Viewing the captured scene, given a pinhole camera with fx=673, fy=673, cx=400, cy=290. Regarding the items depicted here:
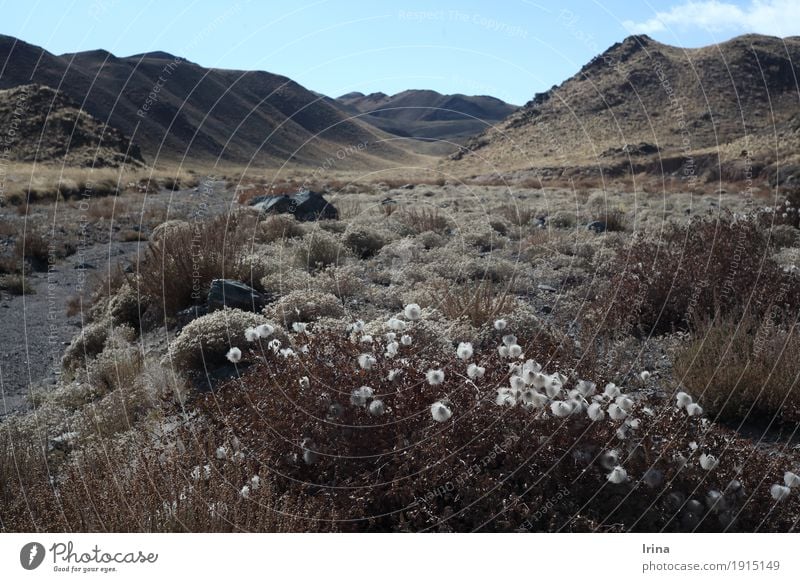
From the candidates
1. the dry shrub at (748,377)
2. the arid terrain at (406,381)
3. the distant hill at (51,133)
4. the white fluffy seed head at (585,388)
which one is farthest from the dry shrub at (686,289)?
the distant hill at (51,133)

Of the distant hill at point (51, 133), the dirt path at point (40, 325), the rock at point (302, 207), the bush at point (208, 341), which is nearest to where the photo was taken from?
the bush at point (208, 341)

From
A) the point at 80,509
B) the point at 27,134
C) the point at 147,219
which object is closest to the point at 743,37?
the point at 27,134

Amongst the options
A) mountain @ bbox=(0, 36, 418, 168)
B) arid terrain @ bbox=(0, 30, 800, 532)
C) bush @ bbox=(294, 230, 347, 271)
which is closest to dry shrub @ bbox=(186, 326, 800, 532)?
arid terrain @ bbox=(0, 30, 800, 532)

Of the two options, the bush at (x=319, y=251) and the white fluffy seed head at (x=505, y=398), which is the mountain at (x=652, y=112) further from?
the white fluffy seed head at (x=505, y=398)

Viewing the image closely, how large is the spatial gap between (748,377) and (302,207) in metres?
12.1

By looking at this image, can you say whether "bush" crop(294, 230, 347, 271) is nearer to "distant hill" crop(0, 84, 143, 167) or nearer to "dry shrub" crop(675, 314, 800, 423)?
"dry shrub" crop(675, 314, 800, 423)

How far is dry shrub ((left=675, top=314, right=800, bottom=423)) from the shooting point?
15.4 feet

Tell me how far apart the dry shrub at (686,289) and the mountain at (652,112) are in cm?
4249

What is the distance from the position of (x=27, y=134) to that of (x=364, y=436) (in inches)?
2057

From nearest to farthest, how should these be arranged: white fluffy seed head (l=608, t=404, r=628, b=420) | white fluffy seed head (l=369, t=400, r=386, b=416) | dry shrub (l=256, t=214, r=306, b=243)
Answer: white fluffy seed head (l=608, t=404, r=628, b=420) < white fluffy seed head (l=369, t=400, r=386, b=416) < dry shrub (l=256, t=214, r=306, b=243)

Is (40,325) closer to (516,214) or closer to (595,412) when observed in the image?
(595,412)

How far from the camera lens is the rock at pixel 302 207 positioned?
15.3m

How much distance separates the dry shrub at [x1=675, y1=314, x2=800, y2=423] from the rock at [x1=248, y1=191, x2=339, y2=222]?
10865 mm

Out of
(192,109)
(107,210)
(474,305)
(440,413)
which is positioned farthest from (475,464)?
(192,109)
